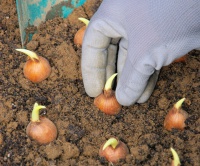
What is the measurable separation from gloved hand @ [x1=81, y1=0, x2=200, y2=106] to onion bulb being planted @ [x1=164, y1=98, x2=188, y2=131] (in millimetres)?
159

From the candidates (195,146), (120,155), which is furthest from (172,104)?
(120,155)

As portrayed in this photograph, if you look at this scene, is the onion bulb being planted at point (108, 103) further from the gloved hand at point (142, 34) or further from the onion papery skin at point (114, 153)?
the onion papery skin at point (114, 153)

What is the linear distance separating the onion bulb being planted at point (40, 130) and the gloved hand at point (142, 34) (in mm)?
328

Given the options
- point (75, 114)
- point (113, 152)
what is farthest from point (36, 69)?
point (113, 152)

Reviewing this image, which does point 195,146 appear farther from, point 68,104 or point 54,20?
point 54,20

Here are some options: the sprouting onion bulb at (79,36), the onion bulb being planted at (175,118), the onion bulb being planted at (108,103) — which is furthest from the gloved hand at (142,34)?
the sprouting onion bulb at (79,36)

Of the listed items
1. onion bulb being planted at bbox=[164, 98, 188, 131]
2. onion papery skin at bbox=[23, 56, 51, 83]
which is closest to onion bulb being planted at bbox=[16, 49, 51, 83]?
onion papery skin at bbox=[23, 56, 51, 83]

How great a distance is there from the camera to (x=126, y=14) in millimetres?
1660

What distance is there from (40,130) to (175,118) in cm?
59

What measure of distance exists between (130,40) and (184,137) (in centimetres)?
49

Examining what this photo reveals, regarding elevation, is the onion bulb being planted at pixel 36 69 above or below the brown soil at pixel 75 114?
above

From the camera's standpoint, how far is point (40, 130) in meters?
1.71

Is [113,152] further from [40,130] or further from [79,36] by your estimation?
[79,36]

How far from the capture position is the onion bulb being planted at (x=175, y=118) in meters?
1.78
